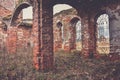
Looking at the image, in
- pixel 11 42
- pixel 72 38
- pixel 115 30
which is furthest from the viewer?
pixel 11 42

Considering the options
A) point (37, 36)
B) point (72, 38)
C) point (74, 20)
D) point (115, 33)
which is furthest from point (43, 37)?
point (72, 38)

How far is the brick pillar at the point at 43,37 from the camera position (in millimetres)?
10609

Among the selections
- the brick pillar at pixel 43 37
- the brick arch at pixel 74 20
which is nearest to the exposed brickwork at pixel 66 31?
the brick pillar at pixel 43 37

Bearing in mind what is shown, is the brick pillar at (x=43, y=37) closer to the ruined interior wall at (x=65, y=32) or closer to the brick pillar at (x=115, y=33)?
the brick pillar at (x=115, y=33)

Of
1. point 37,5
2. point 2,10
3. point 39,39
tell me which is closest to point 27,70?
point 39,39

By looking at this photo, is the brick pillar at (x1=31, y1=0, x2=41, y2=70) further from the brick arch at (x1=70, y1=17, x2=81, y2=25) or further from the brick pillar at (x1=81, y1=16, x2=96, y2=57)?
the brick arch at (x1=70, y1=17, x2=81, y2=25)

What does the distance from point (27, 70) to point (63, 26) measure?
32.4 feet

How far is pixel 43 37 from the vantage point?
10.7 meters

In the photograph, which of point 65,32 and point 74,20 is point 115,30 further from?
point 65,32

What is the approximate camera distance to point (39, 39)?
10.7 meters

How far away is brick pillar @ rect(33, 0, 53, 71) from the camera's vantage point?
1061 cm

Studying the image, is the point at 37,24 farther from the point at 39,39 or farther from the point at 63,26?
the point at 63,26

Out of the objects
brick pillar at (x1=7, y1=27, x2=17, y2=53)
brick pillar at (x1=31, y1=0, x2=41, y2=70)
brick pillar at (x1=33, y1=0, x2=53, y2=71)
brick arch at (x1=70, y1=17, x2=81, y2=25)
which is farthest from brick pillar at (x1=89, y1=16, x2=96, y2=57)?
brick pillar at (x1=7, y1=27, x2=17, y2=53)

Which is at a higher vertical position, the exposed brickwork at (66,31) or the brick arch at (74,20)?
the brick arch at (74,20)
